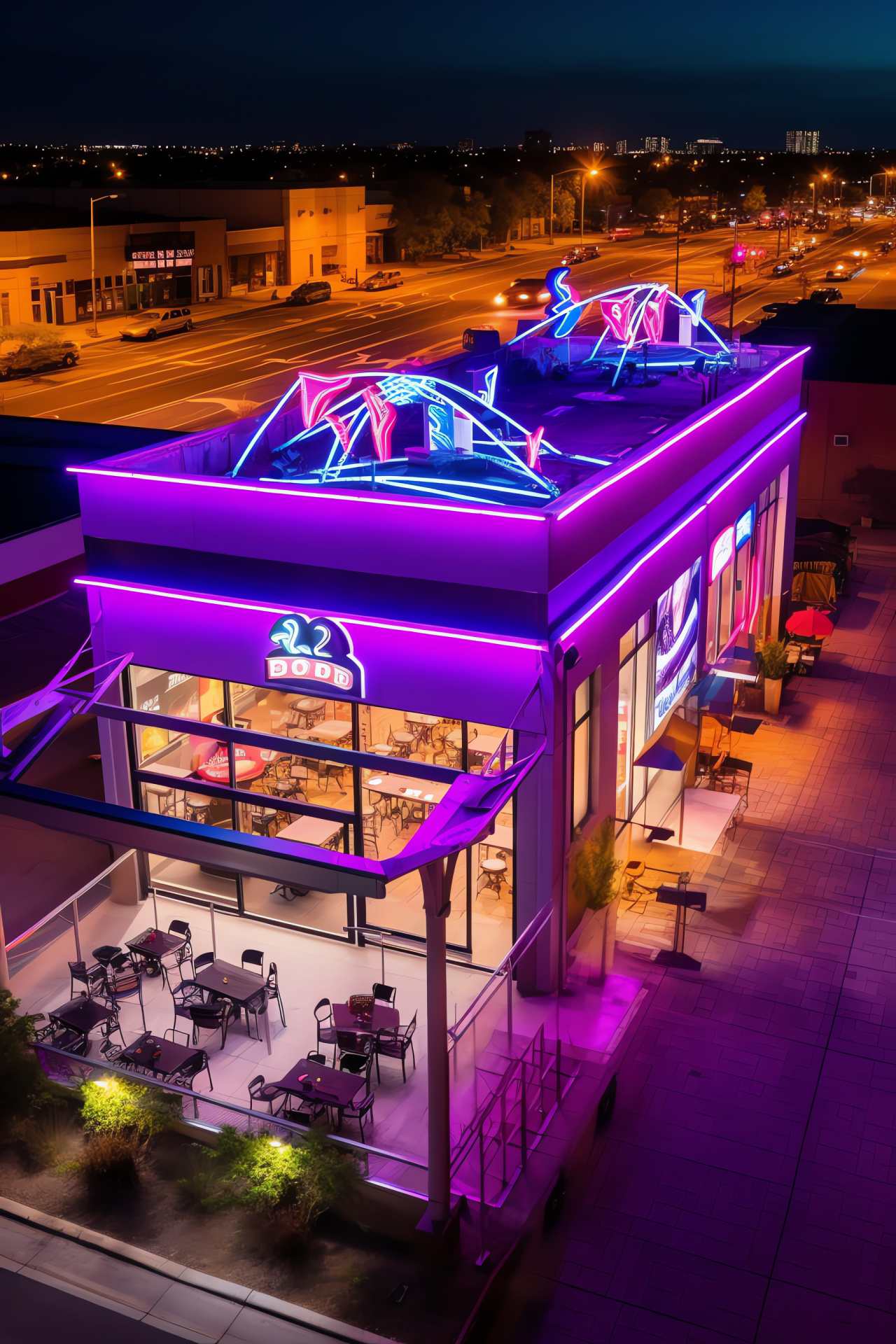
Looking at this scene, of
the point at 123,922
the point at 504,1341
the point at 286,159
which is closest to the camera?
the point at 504,1341

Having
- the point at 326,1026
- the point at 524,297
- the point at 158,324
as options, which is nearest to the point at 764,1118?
the point at 326,1026

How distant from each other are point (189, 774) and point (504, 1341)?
8.40m

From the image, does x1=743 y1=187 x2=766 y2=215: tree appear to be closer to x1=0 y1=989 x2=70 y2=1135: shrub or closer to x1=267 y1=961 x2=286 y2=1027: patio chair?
x1=267 y1=961 x2=286 y2=1027: patio chair

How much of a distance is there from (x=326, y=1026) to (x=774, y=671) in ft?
A: 38.9

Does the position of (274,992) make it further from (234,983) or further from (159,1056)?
(159,1056)

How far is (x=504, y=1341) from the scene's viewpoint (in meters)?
10.3

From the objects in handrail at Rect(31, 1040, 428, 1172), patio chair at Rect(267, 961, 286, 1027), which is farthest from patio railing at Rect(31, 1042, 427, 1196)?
patio chair at Rect(267, 961, 286, 1027)

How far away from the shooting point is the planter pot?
74.0ft

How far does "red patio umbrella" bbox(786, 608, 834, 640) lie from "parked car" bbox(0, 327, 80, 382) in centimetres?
4044

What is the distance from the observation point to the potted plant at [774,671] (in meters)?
22.5

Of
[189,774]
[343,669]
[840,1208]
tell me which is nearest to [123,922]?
[189,774]

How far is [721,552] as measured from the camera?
2042 centimetres

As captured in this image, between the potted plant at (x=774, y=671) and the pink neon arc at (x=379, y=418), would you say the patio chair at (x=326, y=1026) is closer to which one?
the pink neon arc at (x=379, y=418)

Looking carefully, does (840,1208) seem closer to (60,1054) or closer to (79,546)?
(60,1054)
